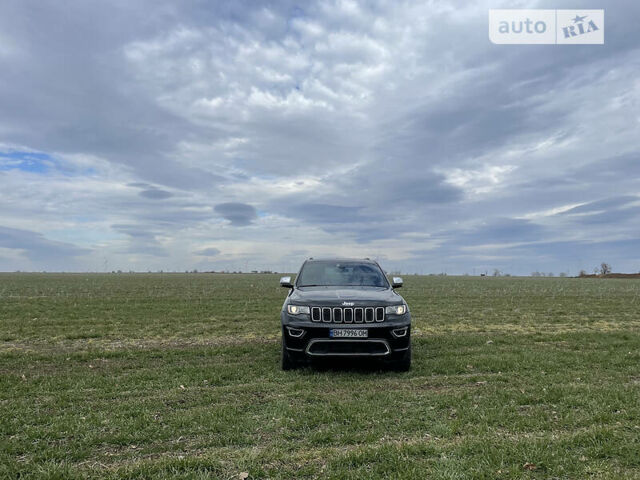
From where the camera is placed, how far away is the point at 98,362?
25.8ft

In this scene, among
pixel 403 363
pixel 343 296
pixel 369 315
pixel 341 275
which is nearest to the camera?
pixel 369 315

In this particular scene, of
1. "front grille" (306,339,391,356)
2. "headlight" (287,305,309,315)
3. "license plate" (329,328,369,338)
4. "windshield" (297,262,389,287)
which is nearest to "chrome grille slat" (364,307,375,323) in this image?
"license plate" (329,328,369,338)

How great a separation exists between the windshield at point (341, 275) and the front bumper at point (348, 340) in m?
1.41

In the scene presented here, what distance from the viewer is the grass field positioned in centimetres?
359

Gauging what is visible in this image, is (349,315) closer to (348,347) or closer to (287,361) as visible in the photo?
(348,347)

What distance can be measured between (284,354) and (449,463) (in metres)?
3.64

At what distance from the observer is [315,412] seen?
4855 mm

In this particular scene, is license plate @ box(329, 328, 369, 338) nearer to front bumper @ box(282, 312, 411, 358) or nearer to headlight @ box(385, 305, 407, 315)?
front bumper @ box(282, 312, 411, 358)

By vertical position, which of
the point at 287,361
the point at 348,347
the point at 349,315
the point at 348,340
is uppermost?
the point at 349,315

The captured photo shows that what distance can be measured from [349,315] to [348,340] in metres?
0.37

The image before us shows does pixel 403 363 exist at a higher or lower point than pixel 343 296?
lower

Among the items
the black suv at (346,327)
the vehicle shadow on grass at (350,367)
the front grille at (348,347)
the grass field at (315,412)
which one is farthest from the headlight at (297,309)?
the grass field at (315,412)

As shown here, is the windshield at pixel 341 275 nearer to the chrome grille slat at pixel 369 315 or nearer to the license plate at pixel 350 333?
the chrome grille slat at pixel 369 315

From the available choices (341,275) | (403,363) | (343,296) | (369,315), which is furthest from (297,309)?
(403,363)
